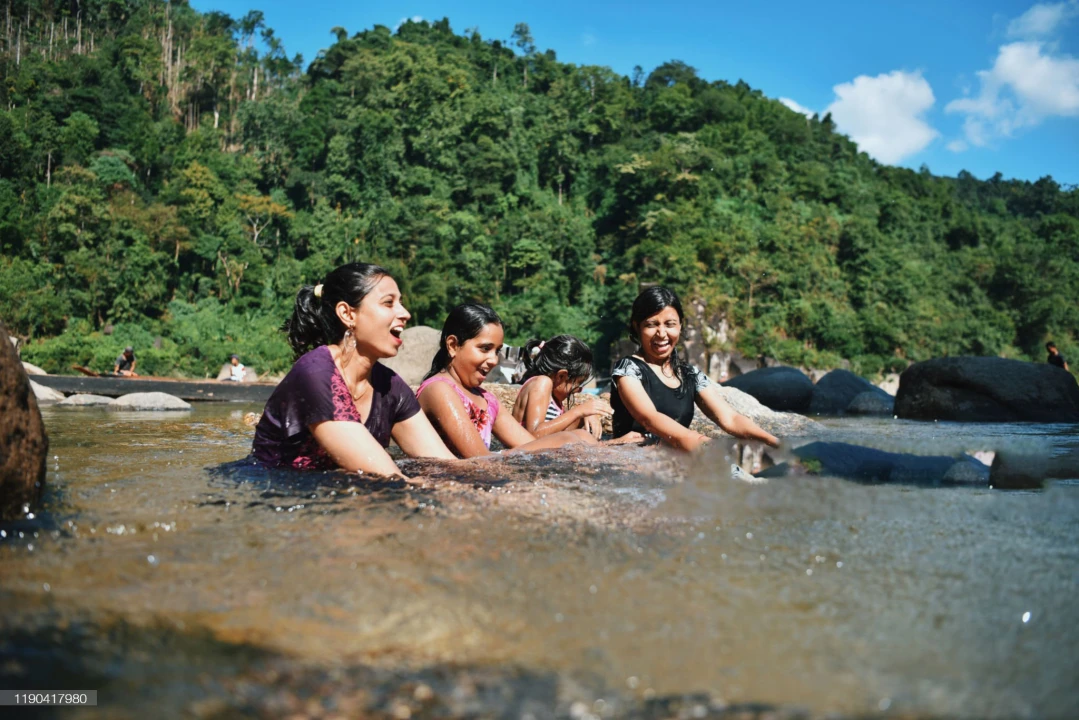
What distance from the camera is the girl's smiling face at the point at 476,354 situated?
4.43m

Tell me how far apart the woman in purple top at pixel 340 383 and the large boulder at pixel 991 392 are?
1010 centimetres

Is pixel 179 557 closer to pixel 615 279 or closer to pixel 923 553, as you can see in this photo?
pixel 923 553

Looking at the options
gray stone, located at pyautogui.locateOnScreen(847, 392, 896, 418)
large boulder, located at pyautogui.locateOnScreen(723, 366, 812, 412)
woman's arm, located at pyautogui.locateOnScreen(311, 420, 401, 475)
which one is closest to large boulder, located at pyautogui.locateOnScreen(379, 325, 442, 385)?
large boulder, located at pyautogui.locateOnScreen(723, 366, 812, 412)

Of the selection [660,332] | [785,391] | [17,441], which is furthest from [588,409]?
[785,391]

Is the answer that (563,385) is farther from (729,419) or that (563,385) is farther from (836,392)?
(836,392)

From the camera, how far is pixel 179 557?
2.05 meters

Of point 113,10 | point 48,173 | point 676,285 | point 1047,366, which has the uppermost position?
point 113,10

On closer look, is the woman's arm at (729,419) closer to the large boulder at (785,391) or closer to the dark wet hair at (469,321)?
the dark wet hair at (469,321)

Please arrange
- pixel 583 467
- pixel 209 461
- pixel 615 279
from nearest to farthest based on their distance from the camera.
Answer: pixel 583 467, pixel 209 461, pixel 615 279

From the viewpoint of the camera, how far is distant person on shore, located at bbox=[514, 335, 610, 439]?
535 centimetres

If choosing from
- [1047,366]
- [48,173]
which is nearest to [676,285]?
[1047,366]

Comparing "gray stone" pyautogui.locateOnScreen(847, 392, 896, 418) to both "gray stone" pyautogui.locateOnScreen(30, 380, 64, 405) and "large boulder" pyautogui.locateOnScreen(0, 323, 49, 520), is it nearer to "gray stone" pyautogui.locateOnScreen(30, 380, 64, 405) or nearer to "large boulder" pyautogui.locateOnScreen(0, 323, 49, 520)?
"large boulder" pyautogui.locateOnScreen(0, 323, 49, 520)

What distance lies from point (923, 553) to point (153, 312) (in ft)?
128

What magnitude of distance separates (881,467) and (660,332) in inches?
56.6
